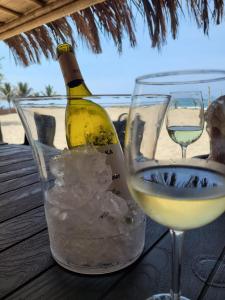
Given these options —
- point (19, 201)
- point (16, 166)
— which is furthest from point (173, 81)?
point (16, 166)

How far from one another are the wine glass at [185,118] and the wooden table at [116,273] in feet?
0.57

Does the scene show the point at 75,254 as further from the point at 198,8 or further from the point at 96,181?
the point at 198,8

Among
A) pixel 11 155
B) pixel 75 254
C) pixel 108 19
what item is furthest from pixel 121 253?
pixel 108 19

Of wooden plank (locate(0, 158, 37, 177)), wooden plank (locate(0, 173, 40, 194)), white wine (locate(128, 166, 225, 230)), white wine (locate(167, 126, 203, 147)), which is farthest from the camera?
wooden plank (locate(0, 158, 37, 177))

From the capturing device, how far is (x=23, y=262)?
47 cm

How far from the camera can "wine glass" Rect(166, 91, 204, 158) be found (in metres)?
0.37

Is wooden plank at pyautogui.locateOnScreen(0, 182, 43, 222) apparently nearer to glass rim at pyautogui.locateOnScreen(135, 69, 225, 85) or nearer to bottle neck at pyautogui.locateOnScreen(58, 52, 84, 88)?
bottle neck at pyautogui.locateOnScreen(58, 52, 84, 88)

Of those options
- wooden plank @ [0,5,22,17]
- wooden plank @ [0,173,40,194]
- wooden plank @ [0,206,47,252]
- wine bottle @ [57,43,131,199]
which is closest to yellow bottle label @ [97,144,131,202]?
wine bottle @ [57,43,131,199]

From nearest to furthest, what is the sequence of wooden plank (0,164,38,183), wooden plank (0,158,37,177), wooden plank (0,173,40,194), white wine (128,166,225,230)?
white wine (128,166,225,230) → wooden plank (0,173,40,194) → wooden plank (0,164,38,183) → wooden plank (0,158,37,177)

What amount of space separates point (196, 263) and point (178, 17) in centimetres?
174

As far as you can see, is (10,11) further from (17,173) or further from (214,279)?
(214,279)

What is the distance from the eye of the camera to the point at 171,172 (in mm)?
340

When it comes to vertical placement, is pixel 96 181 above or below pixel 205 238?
above

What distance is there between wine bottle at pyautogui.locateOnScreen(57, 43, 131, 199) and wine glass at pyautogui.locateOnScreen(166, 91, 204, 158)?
9 centimetres
